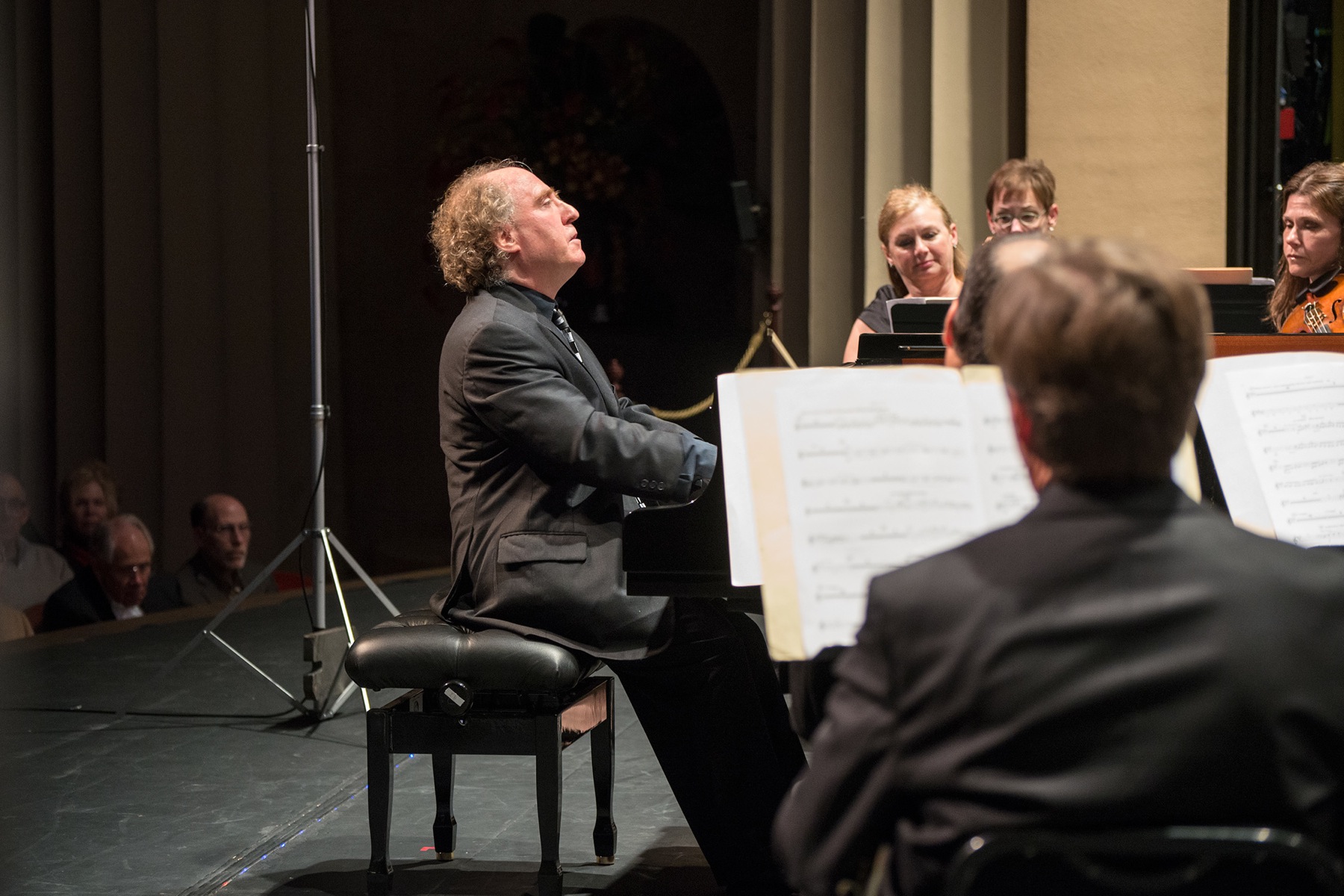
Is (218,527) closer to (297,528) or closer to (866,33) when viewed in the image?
(297,528)

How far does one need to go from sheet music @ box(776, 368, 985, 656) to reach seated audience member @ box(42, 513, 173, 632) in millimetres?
4388

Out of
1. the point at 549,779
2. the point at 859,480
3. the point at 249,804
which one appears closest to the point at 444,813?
the point at 549,779

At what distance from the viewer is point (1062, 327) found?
1019 millimetres

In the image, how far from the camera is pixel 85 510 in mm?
5543

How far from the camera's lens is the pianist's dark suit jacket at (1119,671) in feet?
3.23

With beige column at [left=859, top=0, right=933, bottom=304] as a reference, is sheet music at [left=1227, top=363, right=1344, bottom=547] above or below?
below

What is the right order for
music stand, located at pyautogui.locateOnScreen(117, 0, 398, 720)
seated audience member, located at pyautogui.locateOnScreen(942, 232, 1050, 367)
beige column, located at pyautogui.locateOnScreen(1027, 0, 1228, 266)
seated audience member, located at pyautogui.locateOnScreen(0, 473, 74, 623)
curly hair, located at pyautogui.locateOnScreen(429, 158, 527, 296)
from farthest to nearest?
seated audience member, located at pyautogui.locateOnScreen(0, 473, 74, 623) → beige column, located at pyautogui.locateOnScreen(1027, 0, 1228, 266) → music stand, located at pyautogui.locateOnScreen(117, 0, 398, 720) → curly hair, located at pyautogui.locateOnScreen(429, 158, 527, 296) → seated audience member, located at pyautogui.locateOnScreen(942, 232, 1050, 367)

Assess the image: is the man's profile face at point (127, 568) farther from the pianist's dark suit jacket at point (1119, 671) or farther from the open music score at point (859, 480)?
the pianist's dark suit jacket at point (1119, 671)

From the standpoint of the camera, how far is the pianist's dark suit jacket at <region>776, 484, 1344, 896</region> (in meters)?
0.98

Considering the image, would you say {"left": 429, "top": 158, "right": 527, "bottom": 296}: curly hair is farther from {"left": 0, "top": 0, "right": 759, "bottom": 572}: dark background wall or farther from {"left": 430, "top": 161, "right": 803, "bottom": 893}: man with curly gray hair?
{"left": 0, "top": 0, "right": 759, "bottom": 572}: dark background wall

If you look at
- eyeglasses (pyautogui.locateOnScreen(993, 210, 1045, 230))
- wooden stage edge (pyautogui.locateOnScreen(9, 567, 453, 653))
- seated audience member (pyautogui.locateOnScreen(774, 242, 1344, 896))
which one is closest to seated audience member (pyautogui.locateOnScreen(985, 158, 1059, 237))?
eyeglasses (pyautogui.locateOnScreen(993, 210, 1045, 230))

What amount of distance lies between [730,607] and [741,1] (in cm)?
538

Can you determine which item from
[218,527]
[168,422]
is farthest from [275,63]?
[218,527]

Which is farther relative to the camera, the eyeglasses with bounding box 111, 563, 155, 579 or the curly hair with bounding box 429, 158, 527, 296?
the eyeglasses with bounding box 111, 563, 155, 579
